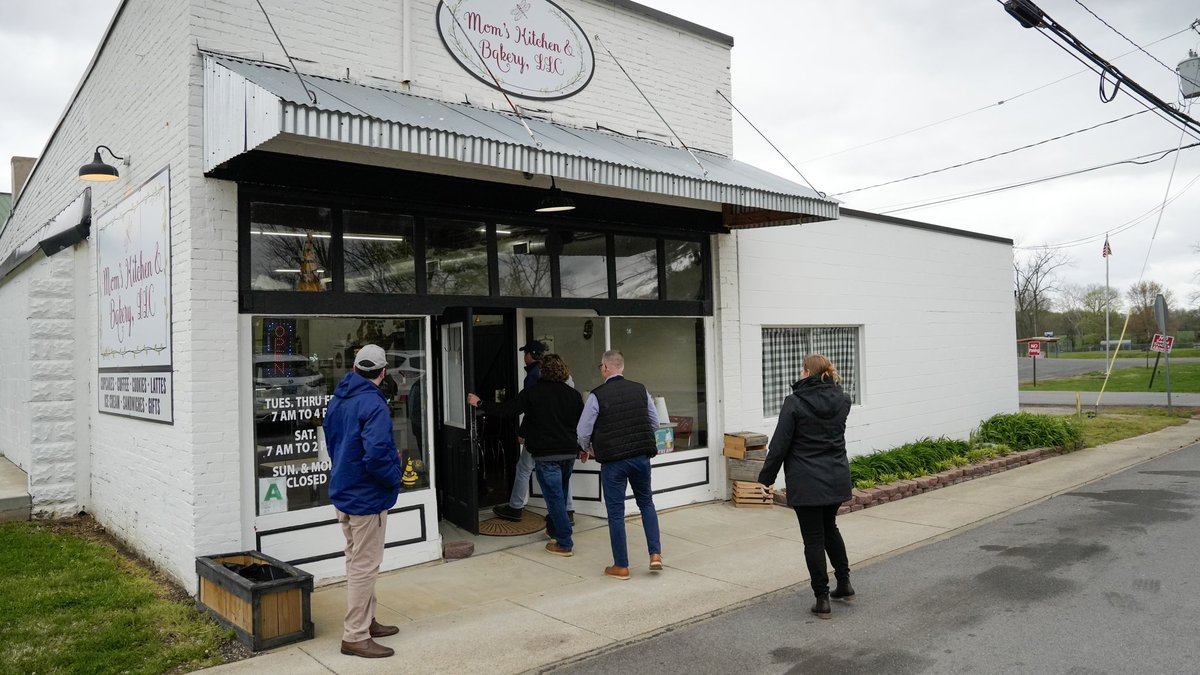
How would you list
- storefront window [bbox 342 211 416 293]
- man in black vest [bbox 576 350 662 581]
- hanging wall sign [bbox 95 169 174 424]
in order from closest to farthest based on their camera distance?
hanging wall sign [bbox 95 169 174 424] → man in black vest [bbox 576 350 662 581] → storefront window [bbox 342 211 416 293]

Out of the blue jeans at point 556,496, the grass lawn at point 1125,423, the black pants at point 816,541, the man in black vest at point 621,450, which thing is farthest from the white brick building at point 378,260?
the grass lawn at point 1125,423

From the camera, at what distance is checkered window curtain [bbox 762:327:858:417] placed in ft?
35.4

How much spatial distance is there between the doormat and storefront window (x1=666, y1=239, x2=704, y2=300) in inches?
117

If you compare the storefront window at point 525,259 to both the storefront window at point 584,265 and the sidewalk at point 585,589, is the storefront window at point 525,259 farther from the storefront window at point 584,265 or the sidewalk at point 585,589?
the sidewalk at point 585,589

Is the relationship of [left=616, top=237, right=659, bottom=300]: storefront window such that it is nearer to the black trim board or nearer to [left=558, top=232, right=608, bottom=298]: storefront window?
[left=558, top=232, right=608, bottom=298]: storefront window

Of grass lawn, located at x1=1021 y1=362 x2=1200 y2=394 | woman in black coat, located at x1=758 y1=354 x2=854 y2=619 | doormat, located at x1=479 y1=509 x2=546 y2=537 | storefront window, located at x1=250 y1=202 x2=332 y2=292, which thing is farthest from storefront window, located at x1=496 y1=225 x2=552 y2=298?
grass lawn, located at x1=1021 y1=362 x2=1200 y2=394

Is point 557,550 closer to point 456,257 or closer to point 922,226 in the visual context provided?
point 456,257

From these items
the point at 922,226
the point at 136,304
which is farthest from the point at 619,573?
the point at 922,226

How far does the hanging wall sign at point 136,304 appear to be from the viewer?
6.52m

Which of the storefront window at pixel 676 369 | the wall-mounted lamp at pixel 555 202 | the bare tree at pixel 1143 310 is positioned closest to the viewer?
the wall-mounted lamp at pixel 555 202

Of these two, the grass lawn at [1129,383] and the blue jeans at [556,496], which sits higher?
the blue jeans at [556,496]

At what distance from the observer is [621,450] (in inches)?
260

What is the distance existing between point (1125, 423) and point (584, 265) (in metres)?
14.7

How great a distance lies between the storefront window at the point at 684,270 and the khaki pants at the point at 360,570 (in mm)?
5246
